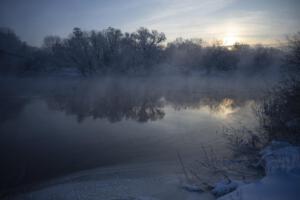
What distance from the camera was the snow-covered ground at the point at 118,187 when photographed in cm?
621

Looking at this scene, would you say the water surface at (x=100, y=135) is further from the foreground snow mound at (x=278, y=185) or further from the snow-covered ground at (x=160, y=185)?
the foreground snow mound at (x=278, y=185)

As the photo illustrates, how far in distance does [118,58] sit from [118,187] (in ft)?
147

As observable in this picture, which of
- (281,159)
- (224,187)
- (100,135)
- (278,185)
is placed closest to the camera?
(278,185)

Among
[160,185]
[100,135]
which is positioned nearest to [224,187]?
[160,185]

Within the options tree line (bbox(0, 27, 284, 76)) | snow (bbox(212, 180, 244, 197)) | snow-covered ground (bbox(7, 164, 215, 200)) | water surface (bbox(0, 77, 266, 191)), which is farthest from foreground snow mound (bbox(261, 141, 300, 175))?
tree line (bbox(0, 27, 284, 76))

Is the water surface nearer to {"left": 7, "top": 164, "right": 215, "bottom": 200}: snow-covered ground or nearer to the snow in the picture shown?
{"left": 7, "top": 164, "right": 215, "bottom": 200}: snow-covered ground

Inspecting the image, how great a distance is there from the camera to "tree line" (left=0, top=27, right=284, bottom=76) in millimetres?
46719

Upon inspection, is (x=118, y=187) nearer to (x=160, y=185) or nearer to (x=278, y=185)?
(x=160, y=185)

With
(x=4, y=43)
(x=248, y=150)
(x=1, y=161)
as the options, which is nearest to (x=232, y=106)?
(x=248, y=150)

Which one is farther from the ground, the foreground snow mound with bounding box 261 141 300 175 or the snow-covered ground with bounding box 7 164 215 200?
the foreground snow mound with bounding box 261 141 300 175

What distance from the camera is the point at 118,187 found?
6715 millimetres

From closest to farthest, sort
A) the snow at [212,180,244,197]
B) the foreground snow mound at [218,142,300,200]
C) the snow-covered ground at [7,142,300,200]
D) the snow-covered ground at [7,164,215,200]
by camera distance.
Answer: the foreground snow mound at [218,142,300,200]
the snow-covered ground at [7,142,300,200]
the snow at [212,180,244,197]
the snow-covered ground at [7,164,215,200]

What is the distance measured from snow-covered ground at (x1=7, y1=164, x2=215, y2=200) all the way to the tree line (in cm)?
4131

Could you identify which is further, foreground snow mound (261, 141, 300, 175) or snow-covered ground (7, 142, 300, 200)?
foreground snow mound (261, 141, 300, 175)
